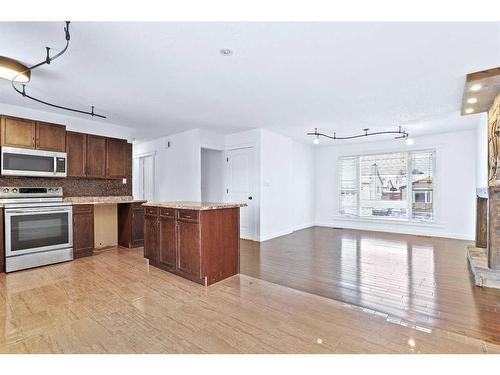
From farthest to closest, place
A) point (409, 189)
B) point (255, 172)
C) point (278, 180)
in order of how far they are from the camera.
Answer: point (409, 189), point (278, 180), point (255, 172)

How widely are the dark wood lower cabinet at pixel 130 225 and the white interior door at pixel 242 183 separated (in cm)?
200

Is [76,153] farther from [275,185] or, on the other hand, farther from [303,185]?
[303,185]

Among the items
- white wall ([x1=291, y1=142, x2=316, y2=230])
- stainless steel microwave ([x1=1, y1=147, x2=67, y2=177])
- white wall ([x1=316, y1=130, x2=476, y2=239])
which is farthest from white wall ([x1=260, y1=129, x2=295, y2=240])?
stainless steel microwave ([x1=1, y1=147, x2=67, y2=177])

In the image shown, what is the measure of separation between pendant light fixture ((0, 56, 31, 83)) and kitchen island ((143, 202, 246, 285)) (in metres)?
1.93

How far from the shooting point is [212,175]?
6574 millimetres

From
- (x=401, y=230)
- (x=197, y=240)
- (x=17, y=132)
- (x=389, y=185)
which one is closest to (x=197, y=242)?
(x=197, y=240)

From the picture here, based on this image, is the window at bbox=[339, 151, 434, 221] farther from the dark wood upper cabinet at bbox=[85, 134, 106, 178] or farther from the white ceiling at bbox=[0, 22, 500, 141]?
the dark wood upper cabinet at bbox=[85, 134, 106, 178]

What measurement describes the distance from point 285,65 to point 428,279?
304 cm

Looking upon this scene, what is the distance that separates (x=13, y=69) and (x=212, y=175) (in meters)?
4.35

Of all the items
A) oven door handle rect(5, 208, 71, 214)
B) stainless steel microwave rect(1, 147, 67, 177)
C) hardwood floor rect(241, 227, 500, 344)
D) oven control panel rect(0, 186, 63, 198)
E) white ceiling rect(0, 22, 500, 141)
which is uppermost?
white ceiling rect(0, 22, 500, 141)

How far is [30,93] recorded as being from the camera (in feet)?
11.3

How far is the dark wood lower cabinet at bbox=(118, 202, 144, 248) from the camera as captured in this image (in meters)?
4.86
